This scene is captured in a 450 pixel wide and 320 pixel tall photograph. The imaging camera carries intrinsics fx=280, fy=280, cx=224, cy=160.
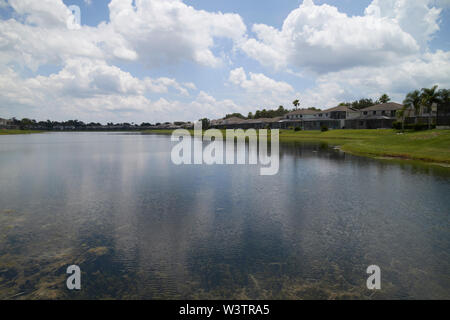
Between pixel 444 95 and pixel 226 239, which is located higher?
pixel 444 95

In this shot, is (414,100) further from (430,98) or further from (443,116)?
(443,116)

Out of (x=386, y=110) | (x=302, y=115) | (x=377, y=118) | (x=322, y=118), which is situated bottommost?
(x=377, y=118)

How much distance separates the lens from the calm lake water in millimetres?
7887

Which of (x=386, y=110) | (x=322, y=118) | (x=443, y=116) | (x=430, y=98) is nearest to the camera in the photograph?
(x=443, y=116)

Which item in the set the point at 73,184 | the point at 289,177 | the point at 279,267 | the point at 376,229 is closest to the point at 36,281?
the point at 279,267

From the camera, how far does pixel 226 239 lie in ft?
36.0

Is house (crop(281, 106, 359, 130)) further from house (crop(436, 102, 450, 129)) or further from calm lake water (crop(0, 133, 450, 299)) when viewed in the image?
calm lake water (crop(0, 133, 450, 299))

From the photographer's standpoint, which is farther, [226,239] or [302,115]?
[302,115]

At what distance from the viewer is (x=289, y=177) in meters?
23.7

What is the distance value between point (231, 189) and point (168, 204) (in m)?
5.28

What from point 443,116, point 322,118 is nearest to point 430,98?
point 443,116

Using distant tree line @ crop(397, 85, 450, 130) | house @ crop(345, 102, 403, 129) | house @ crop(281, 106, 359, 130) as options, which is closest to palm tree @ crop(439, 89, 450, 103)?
distant tree line @ crop(397, 85, 450, 130)
